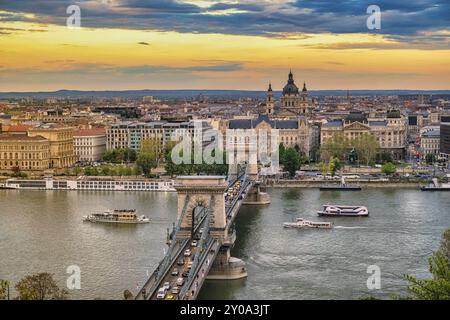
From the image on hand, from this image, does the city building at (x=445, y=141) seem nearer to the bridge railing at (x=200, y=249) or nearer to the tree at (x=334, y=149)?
the tree at (x=334, y=149)

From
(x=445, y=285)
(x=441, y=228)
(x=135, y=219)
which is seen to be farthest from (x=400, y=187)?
(x=445, y=285)

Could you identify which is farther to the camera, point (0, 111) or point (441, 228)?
point (0, 111)

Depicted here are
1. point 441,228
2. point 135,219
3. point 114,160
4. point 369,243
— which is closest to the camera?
point 369,243

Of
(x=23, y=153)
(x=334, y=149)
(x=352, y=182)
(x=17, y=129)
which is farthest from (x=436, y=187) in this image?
(x=17, y=129)

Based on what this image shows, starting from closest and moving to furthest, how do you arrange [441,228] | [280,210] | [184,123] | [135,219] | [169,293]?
1. [169,293]
2. [441,228]
3. [135,219]
4. [280,210]
5. [184,123]

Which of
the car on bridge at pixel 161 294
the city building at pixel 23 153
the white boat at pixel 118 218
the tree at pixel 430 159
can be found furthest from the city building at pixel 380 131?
the car on bridge at pixel 161 294

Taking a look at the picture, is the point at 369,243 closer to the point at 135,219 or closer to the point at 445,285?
the point at 135,219
